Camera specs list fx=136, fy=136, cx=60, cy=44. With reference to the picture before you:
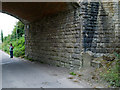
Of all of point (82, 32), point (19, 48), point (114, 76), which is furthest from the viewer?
point (19, 48)

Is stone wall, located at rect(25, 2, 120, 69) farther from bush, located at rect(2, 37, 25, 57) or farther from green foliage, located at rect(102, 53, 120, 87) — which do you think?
bush, located at rect(2, 37, 25, 57)

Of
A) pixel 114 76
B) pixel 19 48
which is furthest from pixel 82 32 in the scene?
pixel 19 48

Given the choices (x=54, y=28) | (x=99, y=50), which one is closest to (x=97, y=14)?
(x=99, y=50)

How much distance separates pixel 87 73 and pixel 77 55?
119 cm

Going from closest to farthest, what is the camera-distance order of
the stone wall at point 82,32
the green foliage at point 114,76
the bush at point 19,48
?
the green foliage at point 114,76
the stone wall at point 82,32
the bush at point 19,48

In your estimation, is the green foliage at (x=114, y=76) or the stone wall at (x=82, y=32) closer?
the green foliage at (x=114, y=76)

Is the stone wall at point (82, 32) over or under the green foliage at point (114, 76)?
over

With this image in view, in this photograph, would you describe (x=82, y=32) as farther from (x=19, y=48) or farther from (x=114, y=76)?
(x=19, y=48)

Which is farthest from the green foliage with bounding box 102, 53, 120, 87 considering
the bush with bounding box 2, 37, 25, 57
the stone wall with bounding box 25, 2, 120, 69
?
the bush with bounding box 2, 37, 25, 57

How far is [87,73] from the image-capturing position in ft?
20.0

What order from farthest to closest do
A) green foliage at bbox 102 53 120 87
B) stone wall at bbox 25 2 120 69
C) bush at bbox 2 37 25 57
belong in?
bush at bbox 2 37 25 57 < stone wall at bbox 25 2 120 69 < green foliage at bbox 102 53 120 87

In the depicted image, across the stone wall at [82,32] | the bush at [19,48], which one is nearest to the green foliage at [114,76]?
the stone wall at [82,32]

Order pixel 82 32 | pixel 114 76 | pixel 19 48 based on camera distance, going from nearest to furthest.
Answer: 1. pixel 114 76
2. pixel 82 32
3. pixel 19 48

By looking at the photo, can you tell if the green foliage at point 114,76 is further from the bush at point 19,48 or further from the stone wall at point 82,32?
the bush at point 19,48
